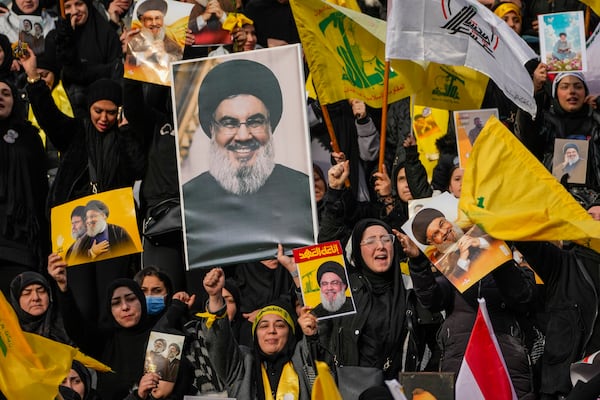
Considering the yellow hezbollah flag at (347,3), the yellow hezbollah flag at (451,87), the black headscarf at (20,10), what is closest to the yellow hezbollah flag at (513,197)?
the yellow hezbollah flag at (451,87)

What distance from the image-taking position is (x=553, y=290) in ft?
35.2

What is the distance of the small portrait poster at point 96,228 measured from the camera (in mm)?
12000

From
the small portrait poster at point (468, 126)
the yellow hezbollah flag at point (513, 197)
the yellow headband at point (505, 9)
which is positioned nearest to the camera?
the yellow hezbollah flag at point (513, 197)

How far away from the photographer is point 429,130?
42.6 feet

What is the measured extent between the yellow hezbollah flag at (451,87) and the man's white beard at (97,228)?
7.14 ft

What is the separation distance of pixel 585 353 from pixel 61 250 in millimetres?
3513

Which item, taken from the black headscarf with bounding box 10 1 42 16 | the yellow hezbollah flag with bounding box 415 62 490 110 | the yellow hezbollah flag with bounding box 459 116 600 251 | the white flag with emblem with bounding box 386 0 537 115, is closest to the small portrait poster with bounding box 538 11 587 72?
the yellow hezbollah flag with bounding box 415 62 490 110

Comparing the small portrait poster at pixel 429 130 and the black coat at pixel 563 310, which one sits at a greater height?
the small portrait poster at pixel 429 130

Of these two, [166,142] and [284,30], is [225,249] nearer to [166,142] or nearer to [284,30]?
[166,142]

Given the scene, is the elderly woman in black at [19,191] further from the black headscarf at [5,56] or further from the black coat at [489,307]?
the black coat at [489,307]

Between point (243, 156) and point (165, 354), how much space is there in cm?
150

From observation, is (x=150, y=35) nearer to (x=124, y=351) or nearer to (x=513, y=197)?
(x=124, y=351)

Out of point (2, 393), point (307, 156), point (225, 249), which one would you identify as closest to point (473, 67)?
point (307, 156)

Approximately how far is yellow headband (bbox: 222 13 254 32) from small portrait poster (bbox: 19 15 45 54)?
186 centimetres
